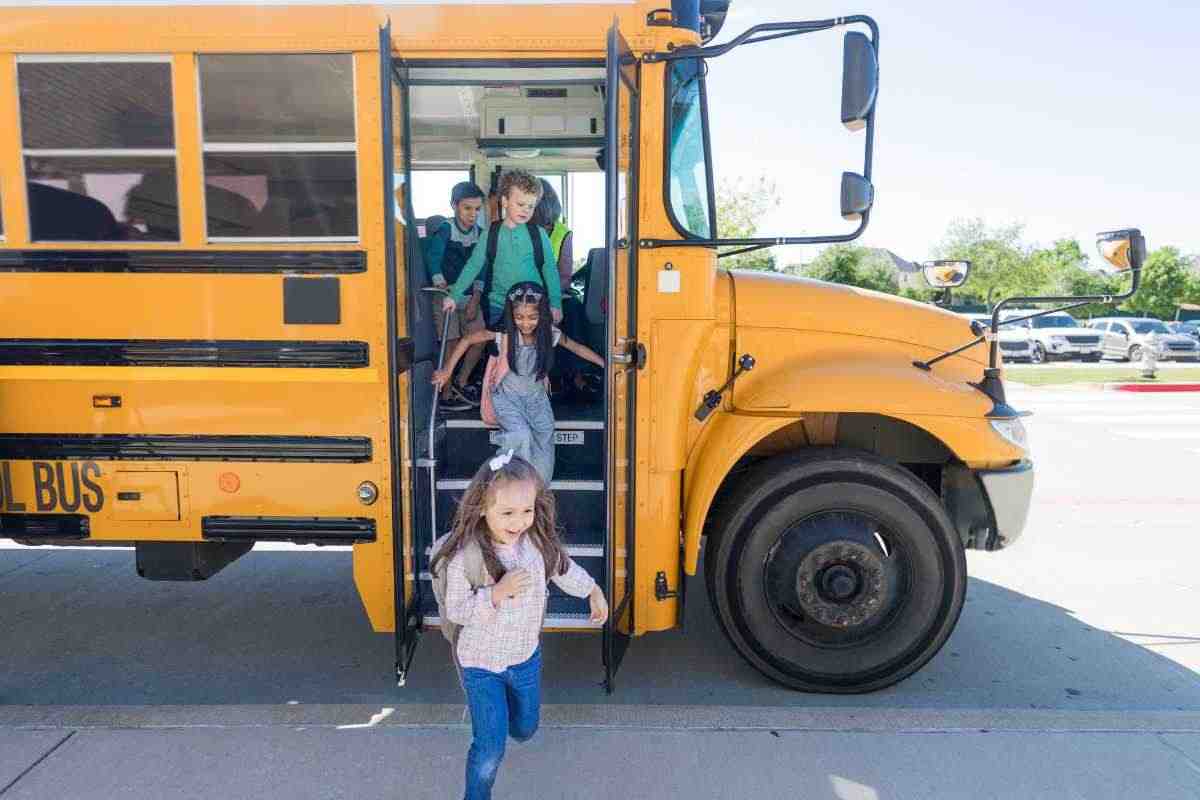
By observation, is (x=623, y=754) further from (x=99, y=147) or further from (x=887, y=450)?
(x=99, y=147)

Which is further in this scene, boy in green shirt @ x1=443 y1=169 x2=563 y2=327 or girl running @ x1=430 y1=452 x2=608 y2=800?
boy in green shirt @ x1=443 y1=169 x2=563 y2=327

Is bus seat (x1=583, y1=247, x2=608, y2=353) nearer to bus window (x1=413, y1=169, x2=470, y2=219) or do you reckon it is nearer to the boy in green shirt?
the boy in green shirt

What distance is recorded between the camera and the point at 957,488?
3641 millimetres

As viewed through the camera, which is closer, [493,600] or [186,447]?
[493,600]

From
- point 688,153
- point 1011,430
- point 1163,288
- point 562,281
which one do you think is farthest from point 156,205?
point 1163,288

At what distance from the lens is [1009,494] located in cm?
345

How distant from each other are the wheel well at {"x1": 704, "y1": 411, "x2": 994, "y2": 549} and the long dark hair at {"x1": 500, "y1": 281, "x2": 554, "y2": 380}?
0.88 m

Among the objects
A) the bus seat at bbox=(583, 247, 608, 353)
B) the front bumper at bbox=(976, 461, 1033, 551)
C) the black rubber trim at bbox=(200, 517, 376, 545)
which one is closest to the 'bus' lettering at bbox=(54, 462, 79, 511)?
the black rubber trim at bbox=(200, 517, 376, 545)

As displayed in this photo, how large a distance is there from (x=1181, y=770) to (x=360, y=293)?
3222 millimetres

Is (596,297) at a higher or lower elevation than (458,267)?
lower

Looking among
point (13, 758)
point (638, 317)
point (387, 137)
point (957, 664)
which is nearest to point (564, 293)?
point (638, 317)

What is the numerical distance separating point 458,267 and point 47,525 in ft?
6.60

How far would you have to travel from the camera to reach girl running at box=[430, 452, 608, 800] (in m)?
2.30

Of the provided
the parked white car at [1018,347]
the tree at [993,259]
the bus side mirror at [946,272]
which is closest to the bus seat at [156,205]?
the bus side mirror at [946,272]
